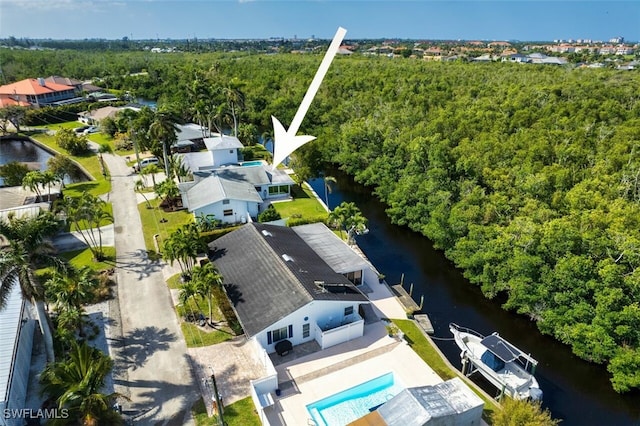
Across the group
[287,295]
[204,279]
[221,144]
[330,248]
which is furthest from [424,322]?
[221,144]

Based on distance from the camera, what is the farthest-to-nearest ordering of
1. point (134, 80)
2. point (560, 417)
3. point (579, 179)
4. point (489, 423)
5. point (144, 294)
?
point (134, 80) → point (579, 179) → point (144, 294) → point (560, 417) → point (489, 423)

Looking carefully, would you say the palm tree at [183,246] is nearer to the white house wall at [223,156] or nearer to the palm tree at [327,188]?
the palm tree at [327,188]

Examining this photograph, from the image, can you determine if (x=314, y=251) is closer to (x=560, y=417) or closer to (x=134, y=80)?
(x=560, y=417)

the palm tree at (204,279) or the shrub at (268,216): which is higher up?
the shrub at (268,216)

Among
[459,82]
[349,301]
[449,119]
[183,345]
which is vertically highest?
[459,82]

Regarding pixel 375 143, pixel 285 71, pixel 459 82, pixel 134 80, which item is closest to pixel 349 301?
pixel 375 143

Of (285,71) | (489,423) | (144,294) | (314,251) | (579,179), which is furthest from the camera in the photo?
(285,71)

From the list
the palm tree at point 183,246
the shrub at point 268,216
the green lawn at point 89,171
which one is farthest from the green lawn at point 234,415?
the green lawn at point 89,171
